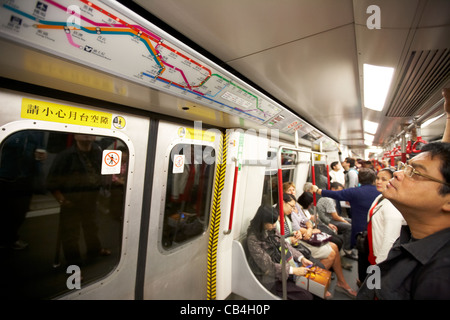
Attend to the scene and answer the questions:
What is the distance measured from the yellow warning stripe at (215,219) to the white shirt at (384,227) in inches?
78.0

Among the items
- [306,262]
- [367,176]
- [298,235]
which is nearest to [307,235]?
[298,235]

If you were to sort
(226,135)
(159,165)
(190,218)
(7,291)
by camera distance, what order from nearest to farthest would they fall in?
(7,291) < (159,165) < (190,218) < (226,135)

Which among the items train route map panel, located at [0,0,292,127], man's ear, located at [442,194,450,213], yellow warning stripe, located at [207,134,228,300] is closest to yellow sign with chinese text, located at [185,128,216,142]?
yellow warning stripe, located at [207,134,228,300]

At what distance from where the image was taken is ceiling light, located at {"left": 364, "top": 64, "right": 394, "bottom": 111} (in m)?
1.52

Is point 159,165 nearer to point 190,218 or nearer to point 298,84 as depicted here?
point 190,218

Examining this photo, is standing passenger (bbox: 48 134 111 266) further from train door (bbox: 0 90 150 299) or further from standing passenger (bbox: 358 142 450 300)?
standing passenger (bbox: 358 142 450 300)

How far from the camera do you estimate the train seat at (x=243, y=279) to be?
2.83 meters

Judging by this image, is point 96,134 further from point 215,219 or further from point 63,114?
point 215,219

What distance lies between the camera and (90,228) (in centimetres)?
180

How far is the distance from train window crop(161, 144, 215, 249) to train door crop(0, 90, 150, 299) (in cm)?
41

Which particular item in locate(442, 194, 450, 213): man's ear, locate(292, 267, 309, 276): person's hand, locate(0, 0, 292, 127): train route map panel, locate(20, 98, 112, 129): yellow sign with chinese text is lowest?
locate(292, 267, 309, 276): person's hand

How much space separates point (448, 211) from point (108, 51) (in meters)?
2.07

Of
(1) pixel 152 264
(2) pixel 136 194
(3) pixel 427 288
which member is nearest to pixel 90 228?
(2) pixel 136 194

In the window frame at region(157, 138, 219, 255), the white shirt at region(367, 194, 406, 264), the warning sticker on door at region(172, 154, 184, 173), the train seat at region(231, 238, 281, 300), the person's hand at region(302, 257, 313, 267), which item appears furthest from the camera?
the person's hand at region(302, 257, 313, 267)
